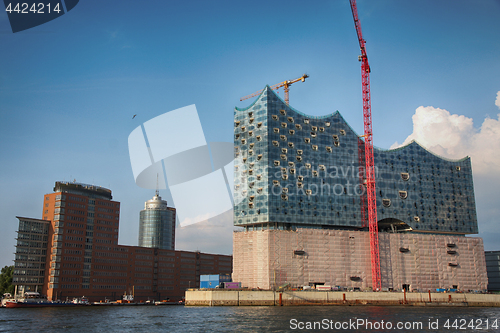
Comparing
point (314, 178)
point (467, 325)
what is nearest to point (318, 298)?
point (314, 178)

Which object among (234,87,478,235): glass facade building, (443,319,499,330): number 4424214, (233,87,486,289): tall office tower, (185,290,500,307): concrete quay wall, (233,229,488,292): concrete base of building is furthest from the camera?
(234,87,478,235): glass facade building

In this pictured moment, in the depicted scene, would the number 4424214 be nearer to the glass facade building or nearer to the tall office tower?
the tall office tower

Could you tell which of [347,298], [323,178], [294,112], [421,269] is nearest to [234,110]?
[294,112]

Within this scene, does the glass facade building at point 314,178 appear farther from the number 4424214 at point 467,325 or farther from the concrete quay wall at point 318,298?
the number 4424214 at point 467,325

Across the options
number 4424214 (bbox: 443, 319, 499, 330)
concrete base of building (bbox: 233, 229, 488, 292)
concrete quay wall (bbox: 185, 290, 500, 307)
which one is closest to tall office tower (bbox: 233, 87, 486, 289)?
concrete base of building (bbox: 233, 229, 488, 292)

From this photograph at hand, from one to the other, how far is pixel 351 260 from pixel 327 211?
19.2 m

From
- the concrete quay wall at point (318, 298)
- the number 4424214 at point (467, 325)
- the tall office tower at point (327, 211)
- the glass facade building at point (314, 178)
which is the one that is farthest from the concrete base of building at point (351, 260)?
the number 4424214 at point (467, 325)

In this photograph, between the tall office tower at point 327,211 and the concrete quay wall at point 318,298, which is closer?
the concrete quay wall at point 318,298

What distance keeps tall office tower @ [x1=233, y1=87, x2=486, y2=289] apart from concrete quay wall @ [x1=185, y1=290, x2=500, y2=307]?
29.4 feet

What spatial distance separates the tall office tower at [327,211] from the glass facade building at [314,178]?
0.37m

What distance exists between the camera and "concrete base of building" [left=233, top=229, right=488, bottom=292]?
527 ft

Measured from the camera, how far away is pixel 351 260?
170 m

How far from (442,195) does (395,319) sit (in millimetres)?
115005

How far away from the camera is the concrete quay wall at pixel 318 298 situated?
148375mm
